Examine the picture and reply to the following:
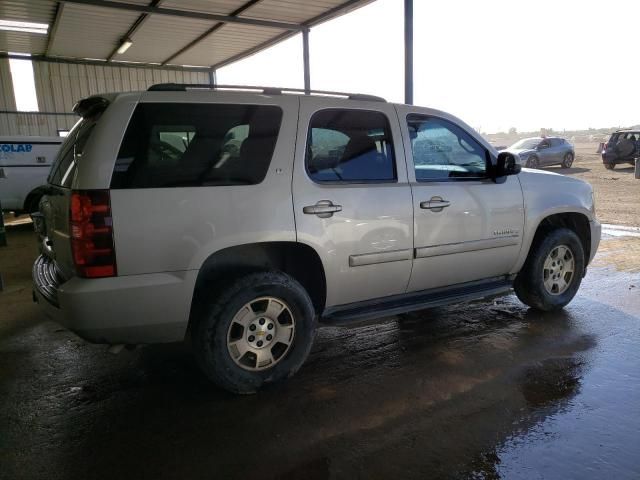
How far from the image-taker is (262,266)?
3.39 metres

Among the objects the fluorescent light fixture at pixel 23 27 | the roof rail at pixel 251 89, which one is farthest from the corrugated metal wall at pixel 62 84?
the roof rail at pixel 251 89

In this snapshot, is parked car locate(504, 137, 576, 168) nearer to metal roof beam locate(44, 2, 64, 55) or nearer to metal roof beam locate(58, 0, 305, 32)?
metal roof beam locate(58, 0, 305, 32)

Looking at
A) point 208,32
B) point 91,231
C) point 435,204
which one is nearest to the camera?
point 91,231

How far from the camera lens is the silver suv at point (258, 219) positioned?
9.25ft

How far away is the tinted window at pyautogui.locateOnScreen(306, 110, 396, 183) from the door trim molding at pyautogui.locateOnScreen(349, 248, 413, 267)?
56cm

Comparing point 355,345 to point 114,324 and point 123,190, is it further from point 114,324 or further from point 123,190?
point 123,190

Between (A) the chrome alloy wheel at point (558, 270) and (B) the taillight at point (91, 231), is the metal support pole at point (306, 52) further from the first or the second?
(B) the taillight at point (91, 231)

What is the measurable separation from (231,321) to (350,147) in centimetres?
155

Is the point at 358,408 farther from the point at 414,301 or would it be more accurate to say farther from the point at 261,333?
the point at 414,301

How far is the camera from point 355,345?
13.6 feet

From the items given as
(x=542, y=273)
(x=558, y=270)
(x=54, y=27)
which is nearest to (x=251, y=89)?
(x=542, y=273)

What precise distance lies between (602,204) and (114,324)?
12.8 metres

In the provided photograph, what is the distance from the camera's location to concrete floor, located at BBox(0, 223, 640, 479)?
101 inches

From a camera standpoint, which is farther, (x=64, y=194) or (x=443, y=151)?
(x=443, y=151)
